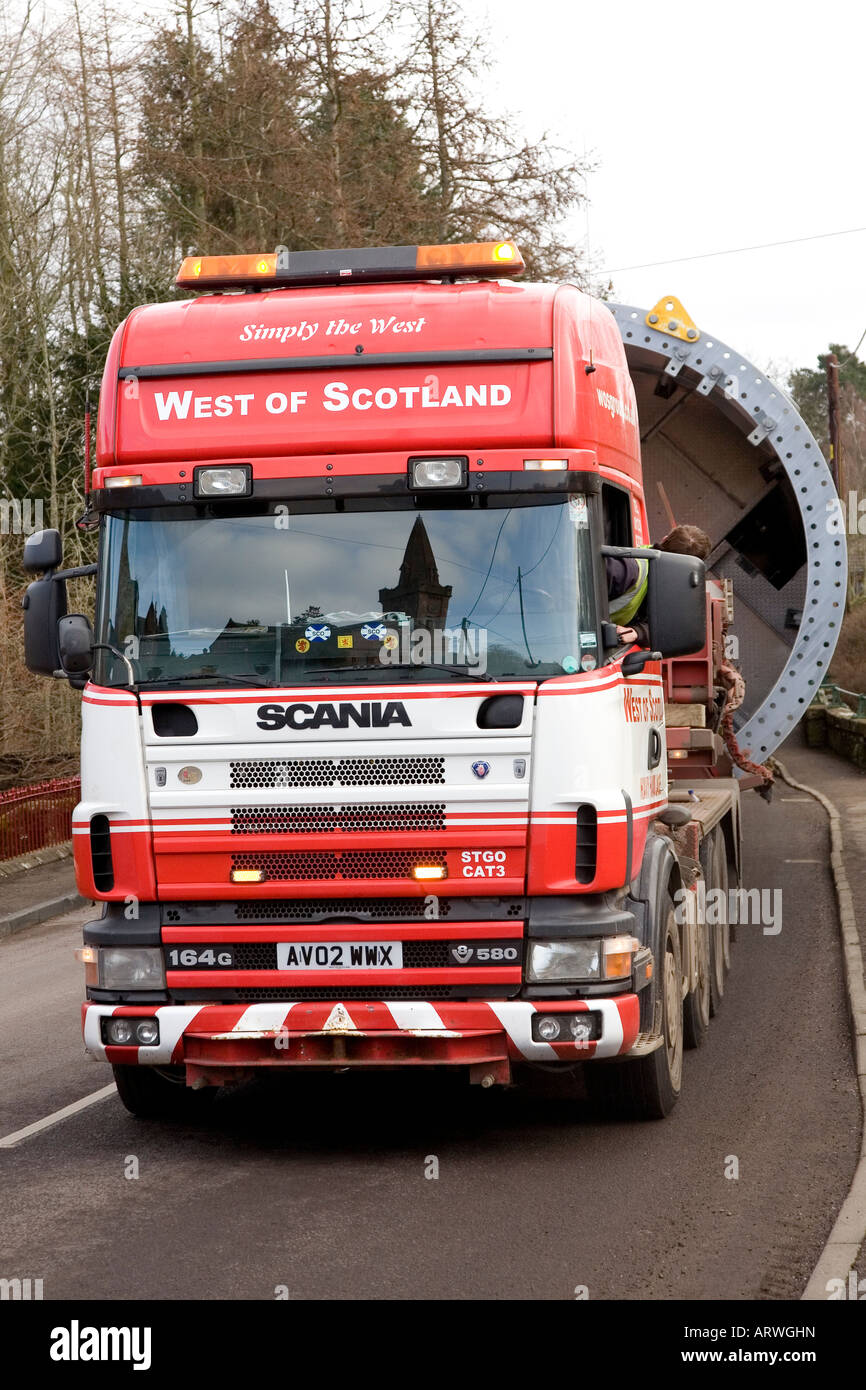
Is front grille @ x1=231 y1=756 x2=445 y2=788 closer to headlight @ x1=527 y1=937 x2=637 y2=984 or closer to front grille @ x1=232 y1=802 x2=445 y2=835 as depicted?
front grille @ x1=232 y1=802 x2=445 y2=835

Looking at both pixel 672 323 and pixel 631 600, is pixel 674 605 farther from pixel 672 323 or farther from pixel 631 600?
pixel 672 323

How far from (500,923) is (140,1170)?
1.78m

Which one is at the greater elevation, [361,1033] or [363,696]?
[363,696]

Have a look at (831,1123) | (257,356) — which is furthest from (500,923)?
(257,356)

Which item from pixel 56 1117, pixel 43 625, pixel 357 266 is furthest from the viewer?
pixel 56 1117

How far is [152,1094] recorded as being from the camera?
23.9 ft

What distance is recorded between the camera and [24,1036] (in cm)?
962

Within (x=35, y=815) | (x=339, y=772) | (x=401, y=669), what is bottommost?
(x=35, y=815)

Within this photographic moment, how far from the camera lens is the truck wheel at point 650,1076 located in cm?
690

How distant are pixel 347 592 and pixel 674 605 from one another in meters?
1.32

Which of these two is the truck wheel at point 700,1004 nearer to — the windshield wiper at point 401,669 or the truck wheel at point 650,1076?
the truck wheel at point 650,1076

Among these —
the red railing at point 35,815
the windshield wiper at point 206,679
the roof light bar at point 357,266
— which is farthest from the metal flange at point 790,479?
the red railing at point 35,815

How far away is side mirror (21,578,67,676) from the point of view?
6770 millimetres

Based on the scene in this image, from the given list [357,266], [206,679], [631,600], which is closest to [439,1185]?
[206,679]
